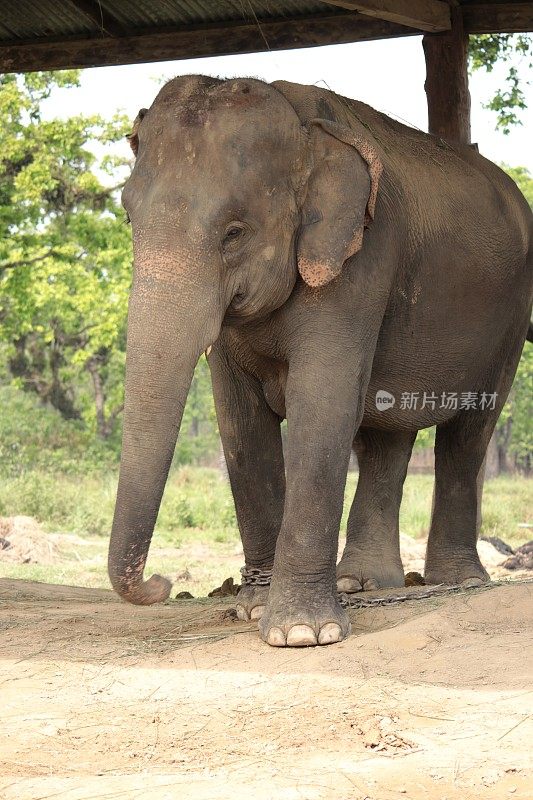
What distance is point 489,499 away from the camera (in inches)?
893

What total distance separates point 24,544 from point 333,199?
9587 mm

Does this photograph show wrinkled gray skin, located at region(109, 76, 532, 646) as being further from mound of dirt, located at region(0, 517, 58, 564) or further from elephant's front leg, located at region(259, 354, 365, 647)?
mound of dirt, located at region(0, 517, 58, 564)

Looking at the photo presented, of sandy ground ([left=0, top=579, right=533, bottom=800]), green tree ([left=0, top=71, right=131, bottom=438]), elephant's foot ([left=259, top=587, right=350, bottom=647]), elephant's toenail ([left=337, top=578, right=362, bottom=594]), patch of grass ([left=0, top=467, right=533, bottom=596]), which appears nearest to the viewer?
sandy ground ([left=0, top=579, right=533, bottom=800])

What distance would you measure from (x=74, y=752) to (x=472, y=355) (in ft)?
11.5

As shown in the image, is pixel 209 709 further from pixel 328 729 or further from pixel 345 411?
pixel 345 411

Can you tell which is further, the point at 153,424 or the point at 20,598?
the point at 20,598

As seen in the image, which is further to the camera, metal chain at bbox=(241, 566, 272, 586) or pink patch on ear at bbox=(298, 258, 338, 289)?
metal chain at bbox=(241, 566, 272, 586)

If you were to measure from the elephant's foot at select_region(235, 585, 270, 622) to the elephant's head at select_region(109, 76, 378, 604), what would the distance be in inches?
51.0

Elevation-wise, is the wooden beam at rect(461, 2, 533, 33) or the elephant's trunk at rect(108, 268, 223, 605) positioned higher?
the wooden beam at rect(461, 2, 533, 33)

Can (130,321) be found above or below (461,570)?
above

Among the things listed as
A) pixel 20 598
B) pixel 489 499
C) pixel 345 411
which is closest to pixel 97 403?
pixel 489 499

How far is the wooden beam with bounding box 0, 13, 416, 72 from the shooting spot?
→ 320 inches

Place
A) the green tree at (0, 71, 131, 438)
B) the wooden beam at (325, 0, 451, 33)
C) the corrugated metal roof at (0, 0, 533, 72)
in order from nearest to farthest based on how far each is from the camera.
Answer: the wooden beam at (325, 0, 451, 33) → the corrugated metal roof at (0, 0, 533, 72) → the green tree at (0, 71, 131, 438)

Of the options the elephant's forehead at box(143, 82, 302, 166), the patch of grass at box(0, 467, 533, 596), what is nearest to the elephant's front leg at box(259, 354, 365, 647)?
the elephant's forehead at box(143, 82, 302, 166)
